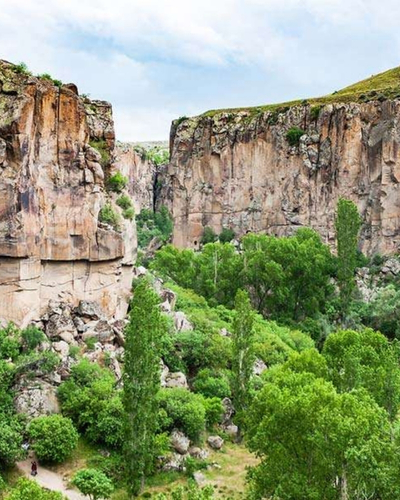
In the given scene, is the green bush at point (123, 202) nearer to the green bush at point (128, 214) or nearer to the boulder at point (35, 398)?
the green bush at point (128, 214)

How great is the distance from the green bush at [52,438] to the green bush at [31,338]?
4.73 meters

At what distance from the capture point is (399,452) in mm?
17438

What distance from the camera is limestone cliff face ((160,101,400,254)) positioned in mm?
64375

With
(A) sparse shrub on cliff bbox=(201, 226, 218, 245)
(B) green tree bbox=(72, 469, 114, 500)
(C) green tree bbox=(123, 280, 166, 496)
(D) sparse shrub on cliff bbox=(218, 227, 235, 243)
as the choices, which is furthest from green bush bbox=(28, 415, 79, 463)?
(A) sparse shrub on cliff bbox=(201, 226, 218, 245)

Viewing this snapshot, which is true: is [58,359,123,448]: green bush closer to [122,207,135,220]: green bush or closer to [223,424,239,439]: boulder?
[223,424,239,439]: boulder

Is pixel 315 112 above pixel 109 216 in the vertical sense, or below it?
above

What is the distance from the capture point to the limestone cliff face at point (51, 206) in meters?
31.9

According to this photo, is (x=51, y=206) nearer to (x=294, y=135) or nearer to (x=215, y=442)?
(x=215, y=442)

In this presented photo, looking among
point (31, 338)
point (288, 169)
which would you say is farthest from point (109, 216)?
point (288, 169)

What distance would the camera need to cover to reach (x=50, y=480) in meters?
25.4

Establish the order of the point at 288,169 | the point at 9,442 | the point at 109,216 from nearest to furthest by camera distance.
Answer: the point at 9,442 → the point at 109,216 → the point at 288,169

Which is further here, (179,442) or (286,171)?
(286,171)

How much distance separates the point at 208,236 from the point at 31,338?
47.5 m

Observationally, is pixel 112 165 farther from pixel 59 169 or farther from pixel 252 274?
pixel 252 274
